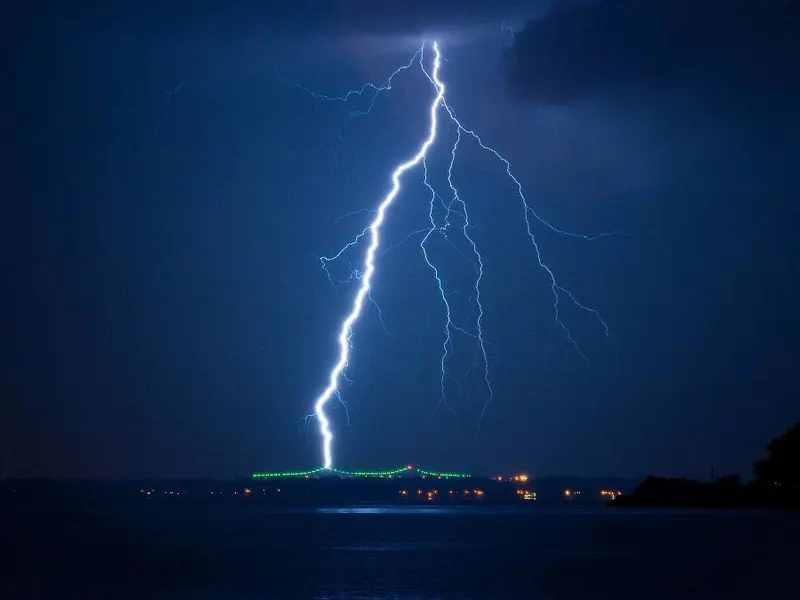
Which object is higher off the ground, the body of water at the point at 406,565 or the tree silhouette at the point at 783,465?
the tree silhouette at the point at 783,465

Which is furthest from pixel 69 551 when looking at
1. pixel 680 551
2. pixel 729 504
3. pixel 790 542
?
pixel 729 504

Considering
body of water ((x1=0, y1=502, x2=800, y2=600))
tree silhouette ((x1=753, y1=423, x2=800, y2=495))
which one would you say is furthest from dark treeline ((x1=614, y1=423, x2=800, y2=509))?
body of water ((x1=0, y1=502, x2=800, y2=600))

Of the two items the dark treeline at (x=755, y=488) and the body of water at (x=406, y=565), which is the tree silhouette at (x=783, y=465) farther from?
the body of water at (x=406, y=565)

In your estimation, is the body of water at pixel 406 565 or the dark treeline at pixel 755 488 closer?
the body of water at pixel 406 565

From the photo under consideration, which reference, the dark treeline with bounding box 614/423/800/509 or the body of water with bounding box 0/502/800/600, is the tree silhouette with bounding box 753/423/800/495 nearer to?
the dark treeline with bounding box 614/423/800/509

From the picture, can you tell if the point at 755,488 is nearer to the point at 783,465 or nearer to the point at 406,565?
the point at 783,465

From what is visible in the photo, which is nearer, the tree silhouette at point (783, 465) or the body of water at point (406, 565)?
the body of water at point (406, 565)

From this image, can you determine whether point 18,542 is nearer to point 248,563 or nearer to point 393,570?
point 248,563

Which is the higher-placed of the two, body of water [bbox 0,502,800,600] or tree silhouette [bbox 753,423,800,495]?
tree silhouette [bbox 753,423,800,495]

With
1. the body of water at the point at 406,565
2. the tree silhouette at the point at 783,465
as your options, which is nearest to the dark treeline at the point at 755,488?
the tree silhouette at the point at 783,465
